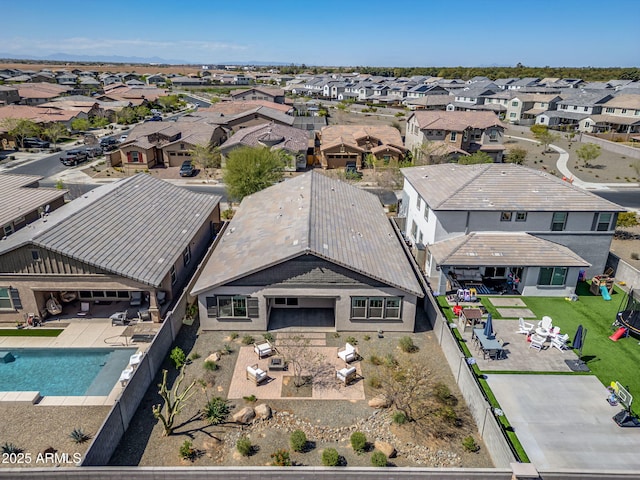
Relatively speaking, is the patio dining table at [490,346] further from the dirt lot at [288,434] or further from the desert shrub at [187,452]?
the desert shrub at [187,452]

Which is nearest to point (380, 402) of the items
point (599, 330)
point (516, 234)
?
point (599, 330)

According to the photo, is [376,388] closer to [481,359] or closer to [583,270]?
[481,359]

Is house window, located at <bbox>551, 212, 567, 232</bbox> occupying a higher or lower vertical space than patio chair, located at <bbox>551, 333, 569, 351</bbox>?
higher

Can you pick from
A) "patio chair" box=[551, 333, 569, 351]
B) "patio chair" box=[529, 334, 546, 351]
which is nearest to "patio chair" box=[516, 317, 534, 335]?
"patio chair" box=[529, 334, 546, 351]

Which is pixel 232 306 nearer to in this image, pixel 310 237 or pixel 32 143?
pixel 310 237

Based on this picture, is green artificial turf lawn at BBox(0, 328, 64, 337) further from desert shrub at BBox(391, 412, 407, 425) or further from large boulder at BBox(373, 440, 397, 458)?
desert shrub at BBox(391, 412, 407, 425)

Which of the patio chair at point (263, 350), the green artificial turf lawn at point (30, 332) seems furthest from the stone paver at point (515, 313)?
the green artificial turf lawn at point (30, 332)
